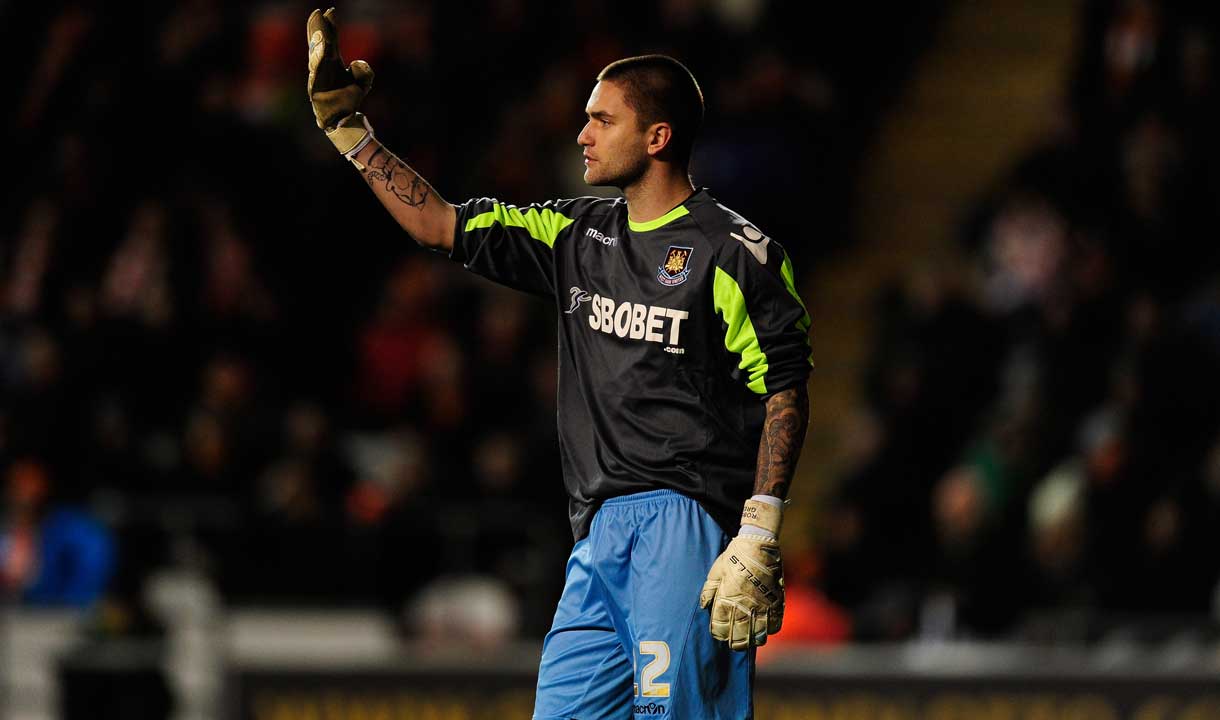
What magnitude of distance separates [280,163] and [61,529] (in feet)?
10.6

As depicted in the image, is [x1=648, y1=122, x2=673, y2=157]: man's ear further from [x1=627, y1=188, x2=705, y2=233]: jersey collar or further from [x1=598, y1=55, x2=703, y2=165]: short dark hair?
[x1=627, y1=188, x2=705, y2=233]: jersey collar

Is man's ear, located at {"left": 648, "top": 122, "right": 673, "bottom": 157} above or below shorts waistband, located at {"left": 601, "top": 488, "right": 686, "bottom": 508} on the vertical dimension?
above

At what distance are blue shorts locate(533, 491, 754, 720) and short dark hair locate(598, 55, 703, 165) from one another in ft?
2.87

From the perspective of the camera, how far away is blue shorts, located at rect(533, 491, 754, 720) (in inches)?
187

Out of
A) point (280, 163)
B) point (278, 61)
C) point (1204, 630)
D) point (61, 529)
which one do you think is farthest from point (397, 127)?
point (1204, 630)

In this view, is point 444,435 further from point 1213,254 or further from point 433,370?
point 1213,254

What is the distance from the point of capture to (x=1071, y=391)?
38.9 feet

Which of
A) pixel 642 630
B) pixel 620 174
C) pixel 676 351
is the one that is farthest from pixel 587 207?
pixel 642 630

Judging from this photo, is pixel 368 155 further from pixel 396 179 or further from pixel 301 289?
pixel 301 289

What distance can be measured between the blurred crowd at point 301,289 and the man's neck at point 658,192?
19.8ft

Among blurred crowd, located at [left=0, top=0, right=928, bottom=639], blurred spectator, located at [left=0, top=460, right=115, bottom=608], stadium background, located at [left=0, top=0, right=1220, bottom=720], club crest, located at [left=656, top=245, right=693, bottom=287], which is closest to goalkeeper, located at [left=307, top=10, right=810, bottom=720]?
club crest, located at [left=656, top=245, right=693, bottom=287]

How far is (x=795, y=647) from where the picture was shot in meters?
10.5

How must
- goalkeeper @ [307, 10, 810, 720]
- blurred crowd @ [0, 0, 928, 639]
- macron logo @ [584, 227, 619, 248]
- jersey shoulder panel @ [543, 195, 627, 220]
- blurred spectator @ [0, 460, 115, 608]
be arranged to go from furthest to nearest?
blurred crowd @ [0, 0, 928, 639] < blurred spectator @ [0, 460, 115, 608] < jersey shoulder panel @ [543, 195, 627, 220] < macron logo @ [584, 227, 619, 248] < goalkeeper @ [307, 10, 810, 720]

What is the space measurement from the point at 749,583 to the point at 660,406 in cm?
50
